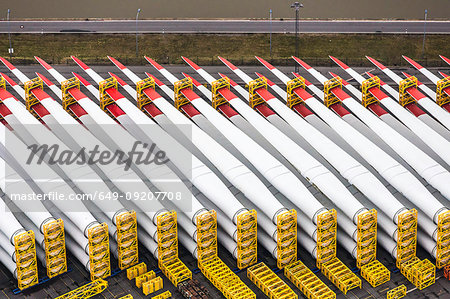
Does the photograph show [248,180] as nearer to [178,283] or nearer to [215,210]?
[215,210]

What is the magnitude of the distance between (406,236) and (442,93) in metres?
34.2

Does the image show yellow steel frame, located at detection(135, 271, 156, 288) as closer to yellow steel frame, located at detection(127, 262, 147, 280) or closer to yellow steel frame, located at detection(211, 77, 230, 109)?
yellow steel frame, located at detection(127, 262, 147, 280)

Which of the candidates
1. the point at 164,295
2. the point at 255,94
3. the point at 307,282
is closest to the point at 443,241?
the point at 307,282

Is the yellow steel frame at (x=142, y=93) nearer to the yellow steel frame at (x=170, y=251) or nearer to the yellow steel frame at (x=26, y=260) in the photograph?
the yellow steel frame at (x=170, y=251)

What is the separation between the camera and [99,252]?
260 ft

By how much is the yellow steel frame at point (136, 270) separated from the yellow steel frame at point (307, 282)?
1456cm

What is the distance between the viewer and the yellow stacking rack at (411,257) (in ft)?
261

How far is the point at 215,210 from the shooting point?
83750 mm

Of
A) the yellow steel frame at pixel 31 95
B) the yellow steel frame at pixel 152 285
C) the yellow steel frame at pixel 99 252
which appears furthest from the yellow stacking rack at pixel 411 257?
the yellow steel frame at pixel 31 95

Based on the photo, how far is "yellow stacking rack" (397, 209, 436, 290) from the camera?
7950 centimetres

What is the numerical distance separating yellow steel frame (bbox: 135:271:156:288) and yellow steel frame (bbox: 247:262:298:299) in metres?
9.83

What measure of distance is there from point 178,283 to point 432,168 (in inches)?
1182

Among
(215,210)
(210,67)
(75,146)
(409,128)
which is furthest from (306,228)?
(210,67)

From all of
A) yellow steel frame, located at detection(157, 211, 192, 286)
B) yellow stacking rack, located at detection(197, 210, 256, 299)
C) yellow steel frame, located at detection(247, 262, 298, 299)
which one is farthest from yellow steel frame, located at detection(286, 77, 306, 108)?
yellow steel frame, located at detection(157, 211, 192, 286)
